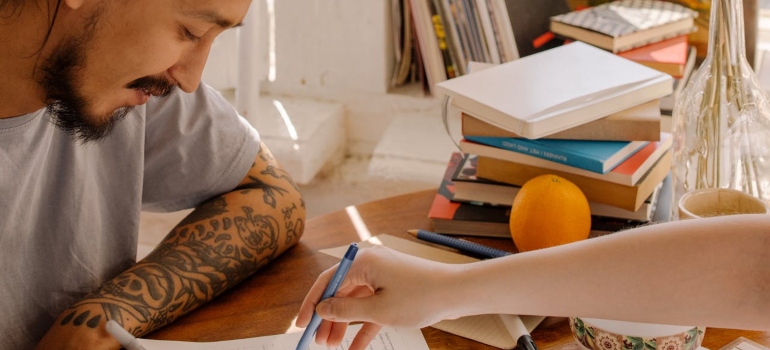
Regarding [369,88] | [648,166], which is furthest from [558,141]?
[369,88]

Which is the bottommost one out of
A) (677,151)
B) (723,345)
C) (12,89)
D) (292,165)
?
(292,165)

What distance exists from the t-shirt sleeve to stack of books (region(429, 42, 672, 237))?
31 cm

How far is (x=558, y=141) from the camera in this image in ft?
4.18

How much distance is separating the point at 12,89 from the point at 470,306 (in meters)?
0.58

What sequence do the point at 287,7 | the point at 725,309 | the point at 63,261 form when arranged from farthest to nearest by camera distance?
the point at 287,7 → the point at 63,261 → the point at 725,309

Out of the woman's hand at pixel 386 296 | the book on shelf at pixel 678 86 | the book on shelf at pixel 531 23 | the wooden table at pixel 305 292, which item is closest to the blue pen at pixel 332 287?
the woman's hand at pixel 386 296

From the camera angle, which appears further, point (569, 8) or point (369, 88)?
point (369, 88)

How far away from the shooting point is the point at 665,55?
5.74ft

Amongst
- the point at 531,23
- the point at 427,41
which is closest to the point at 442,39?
the point at 427,41

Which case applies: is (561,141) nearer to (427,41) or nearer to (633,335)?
(633,335)

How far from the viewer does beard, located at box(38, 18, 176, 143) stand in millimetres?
1016

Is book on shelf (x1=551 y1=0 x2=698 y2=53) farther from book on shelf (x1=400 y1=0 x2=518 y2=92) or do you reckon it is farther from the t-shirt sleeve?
the t-shirt sleeve

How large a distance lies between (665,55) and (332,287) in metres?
1.03

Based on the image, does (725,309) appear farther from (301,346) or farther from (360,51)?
(360,51)
